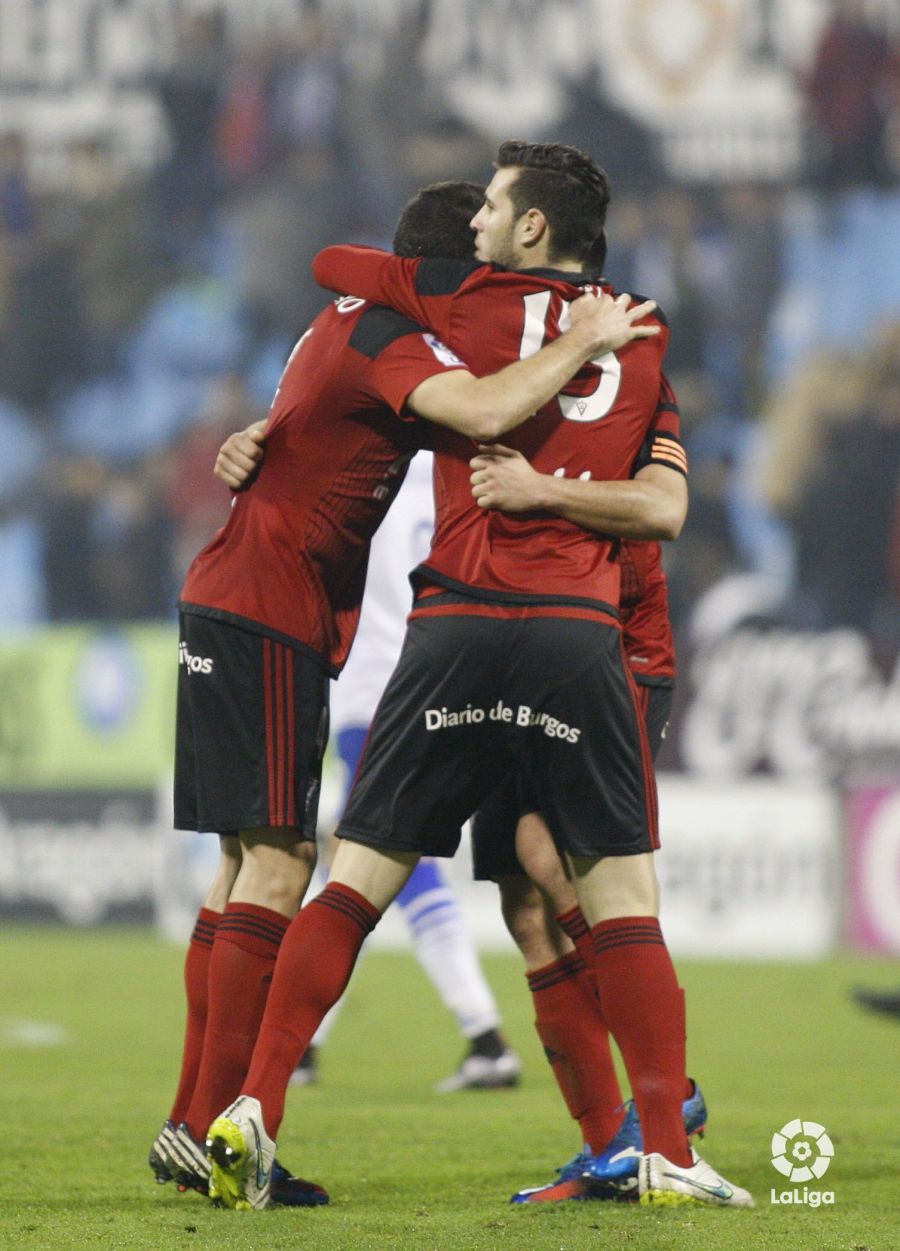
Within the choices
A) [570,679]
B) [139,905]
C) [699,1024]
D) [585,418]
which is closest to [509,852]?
[570,679]

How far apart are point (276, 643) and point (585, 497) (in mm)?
659

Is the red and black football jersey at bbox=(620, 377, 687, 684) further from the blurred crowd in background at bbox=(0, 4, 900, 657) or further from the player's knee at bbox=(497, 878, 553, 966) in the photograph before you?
the blurred crowd in background at bbox=(0, 4, 900, 657)

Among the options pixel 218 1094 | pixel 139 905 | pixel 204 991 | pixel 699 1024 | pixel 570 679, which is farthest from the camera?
pixel 139 905

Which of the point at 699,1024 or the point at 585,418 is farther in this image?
the point at 699,1024

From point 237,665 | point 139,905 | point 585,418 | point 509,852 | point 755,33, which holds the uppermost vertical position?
point 755,33

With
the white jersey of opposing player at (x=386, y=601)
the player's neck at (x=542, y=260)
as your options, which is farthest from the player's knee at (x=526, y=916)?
the white jersey of opposing player at (x=386, y=601)

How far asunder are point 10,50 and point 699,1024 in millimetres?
9814

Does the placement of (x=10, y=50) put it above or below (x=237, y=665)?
above

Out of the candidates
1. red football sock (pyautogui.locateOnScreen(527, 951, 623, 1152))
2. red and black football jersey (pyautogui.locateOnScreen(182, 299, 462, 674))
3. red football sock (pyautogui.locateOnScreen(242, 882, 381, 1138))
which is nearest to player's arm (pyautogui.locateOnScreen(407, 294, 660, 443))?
red and black football jersey (pyautogui.locateOnScreen(182, 299, 462, 674))

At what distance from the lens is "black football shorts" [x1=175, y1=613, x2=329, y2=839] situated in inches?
147

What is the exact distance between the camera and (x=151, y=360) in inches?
561

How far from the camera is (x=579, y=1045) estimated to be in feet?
12.5

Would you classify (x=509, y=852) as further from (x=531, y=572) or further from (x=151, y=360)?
(x=151, y=360)

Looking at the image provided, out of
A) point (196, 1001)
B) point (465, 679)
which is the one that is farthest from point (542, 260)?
point (196, 1001)
